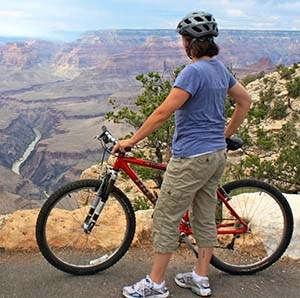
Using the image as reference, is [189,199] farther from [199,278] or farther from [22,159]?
[22,159]

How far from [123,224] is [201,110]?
1.74 metres

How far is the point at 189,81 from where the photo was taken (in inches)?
114

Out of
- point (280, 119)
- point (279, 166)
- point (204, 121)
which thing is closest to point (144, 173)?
point (279, 166)

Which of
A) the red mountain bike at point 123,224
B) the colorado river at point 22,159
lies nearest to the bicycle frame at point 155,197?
the red mountain bike at point 123,224

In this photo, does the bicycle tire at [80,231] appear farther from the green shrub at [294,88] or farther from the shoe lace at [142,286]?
the green shrub at [294,88]

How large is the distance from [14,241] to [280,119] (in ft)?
51.0

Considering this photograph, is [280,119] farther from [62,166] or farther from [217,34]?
[62,166]

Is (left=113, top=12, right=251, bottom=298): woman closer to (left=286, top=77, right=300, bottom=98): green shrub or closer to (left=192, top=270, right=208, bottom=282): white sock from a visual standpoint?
(left=192, top=270, right=208, bottom=282): white sock

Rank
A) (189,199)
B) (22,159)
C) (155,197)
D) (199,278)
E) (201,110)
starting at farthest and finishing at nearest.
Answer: (22,159), (155,197), (199,278), (189,199), (201,110)

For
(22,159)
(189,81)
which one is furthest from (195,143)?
(22,159)

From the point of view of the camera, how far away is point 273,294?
3.67m

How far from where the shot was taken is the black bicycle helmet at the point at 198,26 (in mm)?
2939

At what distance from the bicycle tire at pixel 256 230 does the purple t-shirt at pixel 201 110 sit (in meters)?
0.87

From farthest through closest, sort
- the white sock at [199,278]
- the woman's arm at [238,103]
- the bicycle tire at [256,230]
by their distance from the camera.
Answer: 1. the bicycle tire at [256,230]
2. the white sock at [199,278]
3. the woman's arm at [238,103]
